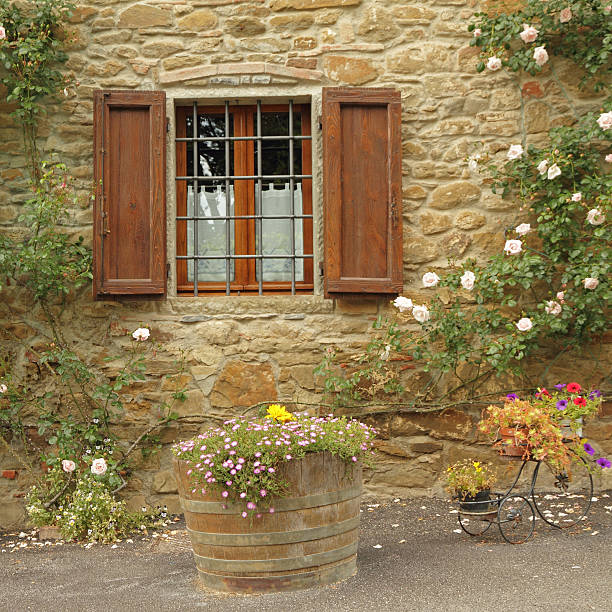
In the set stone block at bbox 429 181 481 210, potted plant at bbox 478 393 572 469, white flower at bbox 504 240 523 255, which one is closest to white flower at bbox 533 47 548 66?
stone block at bbox 429 181 481 210

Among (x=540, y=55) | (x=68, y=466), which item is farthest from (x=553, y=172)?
(x=68, y=466)

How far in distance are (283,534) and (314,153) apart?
2.66m

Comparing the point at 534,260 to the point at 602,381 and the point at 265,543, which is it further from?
the point at 265,543

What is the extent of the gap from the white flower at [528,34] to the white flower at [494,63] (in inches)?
8.3

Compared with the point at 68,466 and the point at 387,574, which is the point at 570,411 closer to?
the point at 387,574

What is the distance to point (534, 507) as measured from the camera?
4543 millimetres

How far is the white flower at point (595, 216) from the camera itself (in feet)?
15.3

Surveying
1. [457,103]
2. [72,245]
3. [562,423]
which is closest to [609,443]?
[562,423]

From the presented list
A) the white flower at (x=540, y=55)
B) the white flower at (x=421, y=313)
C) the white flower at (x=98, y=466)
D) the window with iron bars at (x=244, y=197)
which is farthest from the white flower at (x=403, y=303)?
the white flower at (x=98, y=466)

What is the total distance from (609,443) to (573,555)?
Answer: 1.55 meters

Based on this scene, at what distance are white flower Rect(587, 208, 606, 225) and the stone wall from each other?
51 cm

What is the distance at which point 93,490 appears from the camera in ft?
14.9

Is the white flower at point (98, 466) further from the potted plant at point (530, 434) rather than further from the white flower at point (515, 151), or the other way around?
the white flower at point (515, 151)

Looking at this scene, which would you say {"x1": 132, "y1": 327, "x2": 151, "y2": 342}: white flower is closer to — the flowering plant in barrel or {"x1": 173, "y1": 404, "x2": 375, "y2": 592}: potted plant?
the flowering plant in barrel
